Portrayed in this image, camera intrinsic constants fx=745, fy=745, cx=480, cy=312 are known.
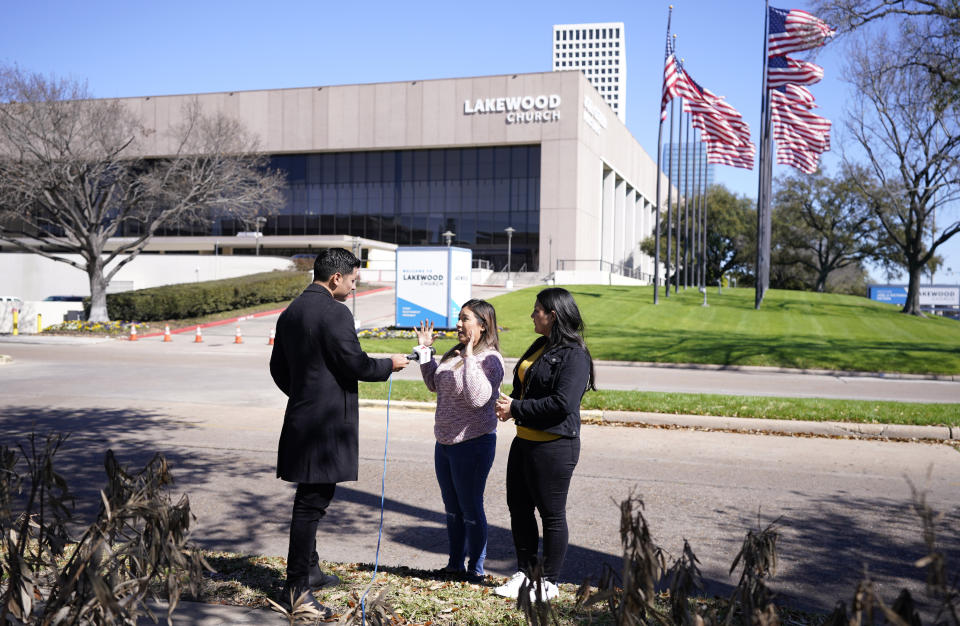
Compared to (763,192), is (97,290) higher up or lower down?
lower down

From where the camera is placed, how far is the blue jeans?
468 cm

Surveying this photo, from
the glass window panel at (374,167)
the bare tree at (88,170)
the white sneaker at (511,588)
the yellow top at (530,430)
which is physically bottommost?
the white sneaker at (511,588)

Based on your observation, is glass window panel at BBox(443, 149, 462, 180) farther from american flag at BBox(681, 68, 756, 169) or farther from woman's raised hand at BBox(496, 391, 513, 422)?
woman's raised hand at BBox(496, 391, 513, 422)

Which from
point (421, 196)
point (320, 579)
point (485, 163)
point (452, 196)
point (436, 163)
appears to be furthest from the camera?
point (421, 196)

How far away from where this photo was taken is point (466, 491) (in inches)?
184

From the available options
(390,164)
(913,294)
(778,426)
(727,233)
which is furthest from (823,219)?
(778,426)

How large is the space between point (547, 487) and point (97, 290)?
31.0m

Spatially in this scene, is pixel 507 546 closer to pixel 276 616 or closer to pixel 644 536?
pixel 276 616

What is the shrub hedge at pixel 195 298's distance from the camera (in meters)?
32.2

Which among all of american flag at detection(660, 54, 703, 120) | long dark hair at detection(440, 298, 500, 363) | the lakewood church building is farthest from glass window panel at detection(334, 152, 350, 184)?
long dark hair at detection(440, 298, 500, 363)

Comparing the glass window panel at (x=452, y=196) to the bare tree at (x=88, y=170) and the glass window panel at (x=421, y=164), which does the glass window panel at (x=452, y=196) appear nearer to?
the glass window panel at (x=421, y=164)

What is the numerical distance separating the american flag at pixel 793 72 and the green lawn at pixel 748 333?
921 cm

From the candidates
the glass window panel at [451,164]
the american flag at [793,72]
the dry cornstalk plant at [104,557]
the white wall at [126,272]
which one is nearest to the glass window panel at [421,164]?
the glass window panel at [451,164]

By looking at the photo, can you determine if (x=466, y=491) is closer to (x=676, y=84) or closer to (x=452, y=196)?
(x=676, y=84)
